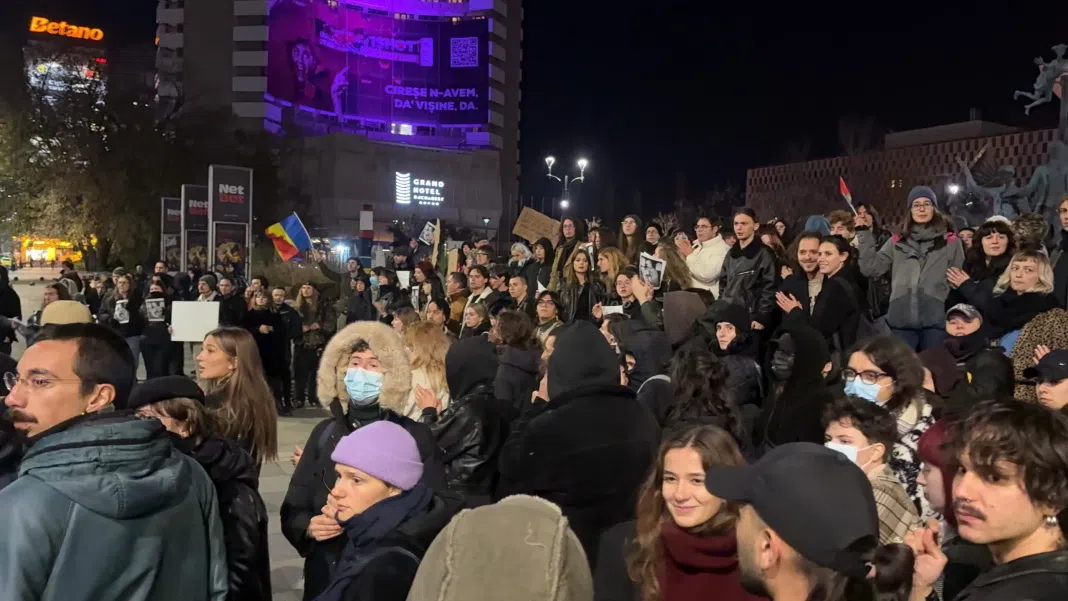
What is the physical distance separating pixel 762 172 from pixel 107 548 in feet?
255

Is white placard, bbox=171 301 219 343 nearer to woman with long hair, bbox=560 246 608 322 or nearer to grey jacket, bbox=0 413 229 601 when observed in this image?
woman with long hair, bbox=560 246 608 322

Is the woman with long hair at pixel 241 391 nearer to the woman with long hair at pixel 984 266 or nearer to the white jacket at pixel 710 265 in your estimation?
the white jacket at pixel 710 265

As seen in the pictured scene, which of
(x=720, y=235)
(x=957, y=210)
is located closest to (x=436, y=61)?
(x=957, y=210)

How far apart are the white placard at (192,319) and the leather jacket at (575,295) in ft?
18.3

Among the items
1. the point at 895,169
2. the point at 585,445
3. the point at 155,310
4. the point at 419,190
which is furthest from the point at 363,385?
the point at 419,190

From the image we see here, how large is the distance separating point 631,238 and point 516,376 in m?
4.16

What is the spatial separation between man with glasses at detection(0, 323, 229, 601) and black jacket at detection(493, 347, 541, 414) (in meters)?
2.68

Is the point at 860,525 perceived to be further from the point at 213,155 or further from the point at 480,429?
the point at 213,155

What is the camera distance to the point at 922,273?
22.6ft

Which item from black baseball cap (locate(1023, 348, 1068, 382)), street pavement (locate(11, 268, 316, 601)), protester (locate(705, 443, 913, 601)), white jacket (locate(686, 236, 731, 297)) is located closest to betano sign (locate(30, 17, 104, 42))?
street pavement (locate(11, 268, 316, 601))

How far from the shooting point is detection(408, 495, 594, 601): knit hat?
1349 millimetres

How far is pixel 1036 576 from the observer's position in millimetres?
1899

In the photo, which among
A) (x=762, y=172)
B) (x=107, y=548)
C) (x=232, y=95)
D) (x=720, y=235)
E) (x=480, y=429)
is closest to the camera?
(x=107, y=548)

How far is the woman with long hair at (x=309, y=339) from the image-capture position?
38.8 ft
